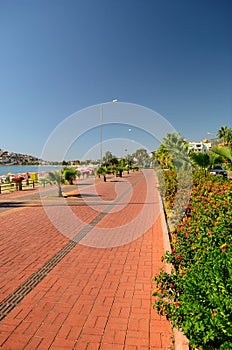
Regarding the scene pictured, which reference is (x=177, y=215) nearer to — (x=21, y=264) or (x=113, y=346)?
(x=21, y=264)

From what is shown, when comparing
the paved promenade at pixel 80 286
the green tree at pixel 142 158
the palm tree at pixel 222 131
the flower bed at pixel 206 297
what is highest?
the palm tree at pixel 222 131

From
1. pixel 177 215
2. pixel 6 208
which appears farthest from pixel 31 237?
pixel 6 208

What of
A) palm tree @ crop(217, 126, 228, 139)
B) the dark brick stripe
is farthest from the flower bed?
palm tree @ crop(217, 126, 228, 139)

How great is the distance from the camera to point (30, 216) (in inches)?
372

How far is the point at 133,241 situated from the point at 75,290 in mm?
2625

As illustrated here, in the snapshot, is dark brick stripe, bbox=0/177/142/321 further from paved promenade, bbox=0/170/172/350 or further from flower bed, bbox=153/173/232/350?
flower bed, bbox=153/173/232/350

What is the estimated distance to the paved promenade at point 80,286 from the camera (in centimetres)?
290

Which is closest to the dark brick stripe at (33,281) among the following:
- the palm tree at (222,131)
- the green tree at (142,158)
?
the palm tree at (222,131)

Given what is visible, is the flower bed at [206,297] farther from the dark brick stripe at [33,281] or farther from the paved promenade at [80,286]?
the dark brick stripe at [33,281]

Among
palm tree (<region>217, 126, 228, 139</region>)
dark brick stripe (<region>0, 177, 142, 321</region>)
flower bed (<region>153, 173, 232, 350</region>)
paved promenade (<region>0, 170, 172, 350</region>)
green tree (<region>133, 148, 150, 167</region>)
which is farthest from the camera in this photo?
green tree (<region>133, 148, 150, 167</region>)

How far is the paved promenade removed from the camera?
2.90 metres

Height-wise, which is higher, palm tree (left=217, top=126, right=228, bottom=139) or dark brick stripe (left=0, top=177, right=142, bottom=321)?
palm tree (left=217, top=126, right=228, bottom=139)

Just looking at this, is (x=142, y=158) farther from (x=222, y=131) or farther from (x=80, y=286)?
(x=80, y=286)

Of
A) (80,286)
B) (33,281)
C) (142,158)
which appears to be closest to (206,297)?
(80,286)
